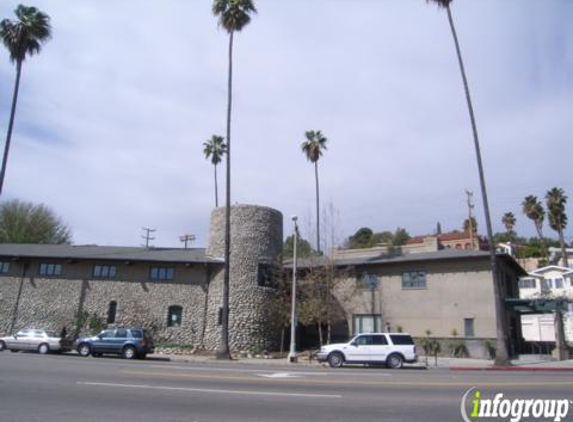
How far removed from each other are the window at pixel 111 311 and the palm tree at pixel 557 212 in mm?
50295

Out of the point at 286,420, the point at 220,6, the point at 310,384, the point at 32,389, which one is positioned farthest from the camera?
the point at 220,6

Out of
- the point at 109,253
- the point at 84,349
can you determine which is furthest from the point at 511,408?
the point at 109,253

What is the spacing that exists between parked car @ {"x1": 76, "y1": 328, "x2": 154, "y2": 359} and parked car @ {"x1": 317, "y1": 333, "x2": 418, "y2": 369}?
991 centimetres

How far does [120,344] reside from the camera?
26609 millimetres

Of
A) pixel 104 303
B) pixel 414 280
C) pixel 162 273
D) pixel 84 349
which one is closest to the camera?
pixel 84 349

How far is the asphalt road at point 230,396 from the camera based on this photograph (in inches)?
345

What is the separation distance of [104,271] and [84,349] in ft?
34.1

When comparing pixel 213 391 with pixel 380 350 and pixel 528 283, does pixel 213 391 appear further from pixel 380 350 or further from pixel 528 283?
pixel 528 283

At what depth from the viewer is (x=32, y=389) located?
459 inches

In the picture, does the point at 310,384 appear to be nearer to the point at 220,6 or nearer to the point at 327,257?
the point at 327,257

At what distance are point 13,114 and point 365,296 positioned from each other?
29443 millimetres

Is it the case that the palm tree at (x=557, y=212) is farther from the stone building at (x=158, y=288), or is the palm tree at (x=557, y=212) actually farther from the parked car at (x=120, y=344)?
the parked car at (x=120, y=344)

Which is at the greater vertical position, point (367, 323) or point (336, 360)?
point (367, 323)

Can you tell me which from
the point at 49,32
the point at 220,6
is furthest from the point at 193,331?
the point at 49,32
